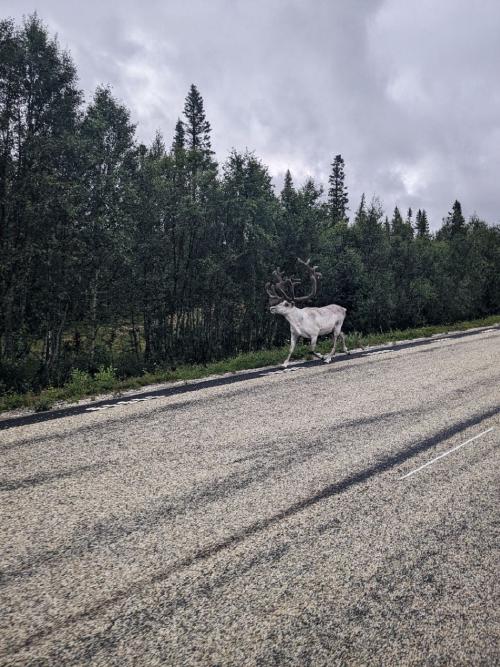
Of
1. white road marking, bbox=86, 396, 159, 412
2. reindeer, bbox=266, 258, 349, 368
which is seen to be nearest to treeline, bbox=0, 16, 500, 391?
white road marking, bbox=86, 396, 159, 412

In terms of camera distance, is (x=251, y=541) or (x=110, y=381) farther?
(x=110, y=381)

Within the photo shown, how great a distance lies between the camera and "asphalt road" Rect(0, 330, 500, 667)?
7.66 feet

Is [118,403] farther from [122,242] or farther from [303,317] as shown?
[122,242]

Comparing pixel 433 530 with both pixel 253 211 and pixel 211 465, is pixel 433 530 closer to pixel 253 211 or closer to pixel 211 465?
pixel 211 465

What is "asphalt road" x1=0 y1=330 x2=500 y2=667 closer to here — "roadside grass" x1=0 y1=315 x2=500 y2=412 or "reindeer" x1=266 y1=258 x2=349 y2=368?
"roadside grass" x1=0 y1=315 x2=500 y2=412

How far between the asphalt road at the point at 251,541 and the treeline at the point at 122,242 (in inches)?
260

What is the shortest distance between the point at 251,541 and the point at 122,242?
484 inches

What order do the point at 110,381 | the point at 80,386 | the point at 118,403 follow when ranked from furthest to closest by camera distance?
the point at 110,381 → the point at 80,386 → the point at 118,403

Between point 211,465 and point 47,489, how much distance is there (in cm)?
172

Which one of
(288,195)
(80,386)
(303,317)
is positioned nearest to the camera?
(80,386)

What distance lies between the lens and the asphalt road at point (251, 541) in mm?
2334

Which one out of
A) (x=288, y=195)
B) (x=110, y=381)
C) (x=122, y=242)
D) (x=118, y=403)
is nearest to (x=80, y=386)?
(x=110, y=381)

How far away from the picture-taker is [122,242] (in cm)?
1371

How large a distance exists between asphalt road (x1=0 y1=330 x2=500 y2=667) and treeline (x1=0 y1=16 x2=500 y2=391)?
6.61m
